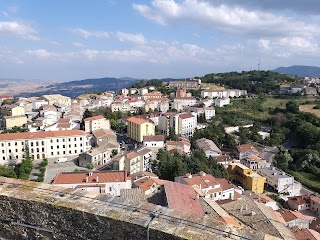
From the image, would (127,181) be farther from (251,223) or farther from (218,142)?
(218,142)

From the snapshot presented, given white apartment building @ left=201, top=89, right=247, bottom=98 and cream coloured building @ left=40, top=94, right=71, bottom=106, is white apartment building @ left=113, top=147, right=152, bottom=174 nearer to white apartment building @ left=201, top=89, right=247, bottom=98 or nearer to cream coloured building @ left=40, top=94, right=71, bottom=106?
cream coloured building @ left=40, top=94, right=71, bottom=106

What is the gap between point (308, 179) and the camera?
46719mm

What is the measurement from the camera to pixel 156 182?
2578 cm

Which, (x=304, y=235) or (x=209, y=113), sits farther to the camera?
(x=209, y=113)

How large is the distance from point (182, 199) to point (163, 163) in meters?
17.5

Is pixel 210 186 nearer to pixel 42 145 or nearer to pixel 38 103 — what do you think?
pixel 42 145

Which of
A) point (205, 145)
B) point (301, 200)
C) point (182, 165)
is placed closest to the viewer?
point (182, 165)

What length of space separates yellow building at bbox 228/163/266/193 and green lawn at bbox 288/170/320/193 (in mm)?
10252

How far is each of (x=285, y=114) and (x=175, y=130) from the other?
96.4ft

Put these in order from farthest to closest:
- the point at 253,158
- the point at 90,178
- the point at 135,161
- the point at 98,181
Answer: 1. the point at 253,158
2. the point at 135,161
3. the point at 90,178
4. the point at 98,181

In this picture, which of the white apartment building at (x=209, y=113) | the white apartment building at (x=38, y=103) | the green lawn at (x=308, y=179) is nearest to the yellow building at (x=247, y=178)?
the green lawn at (x=308, y=179)

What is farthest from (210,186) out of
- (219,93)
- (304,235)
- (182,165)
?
(219,93)

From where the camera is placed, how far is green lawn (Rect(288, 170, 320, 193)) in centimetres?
4367

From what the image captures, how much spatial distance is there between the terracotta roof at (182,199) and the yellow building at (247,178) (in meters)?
19.4
